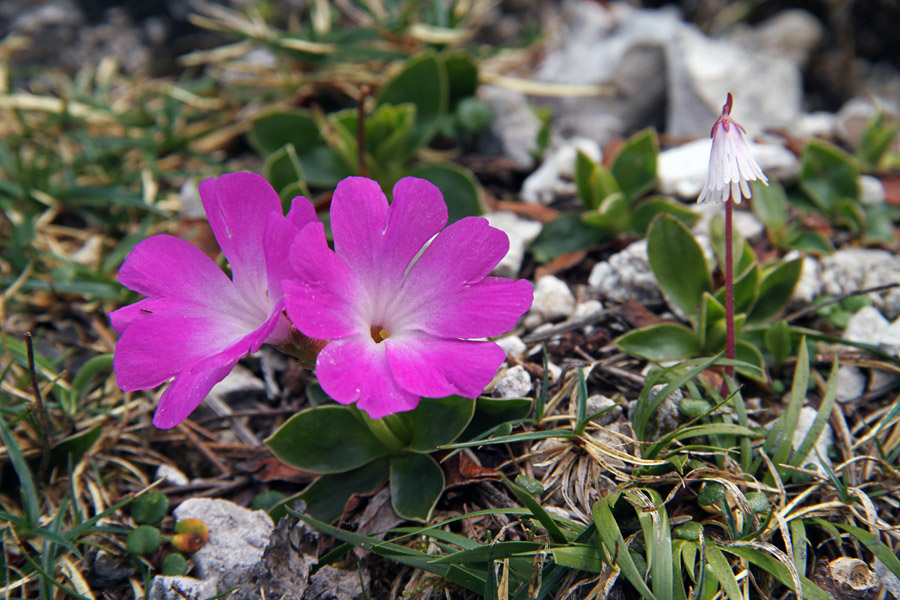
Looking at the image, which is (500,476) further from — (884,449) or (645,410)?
(884,449)

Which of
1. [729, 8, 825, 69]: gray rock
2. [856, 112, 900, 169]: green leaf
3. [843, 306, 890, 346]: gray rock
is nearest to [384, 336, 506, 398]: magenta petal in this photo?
[843, 306, 890, 346]: gray rock

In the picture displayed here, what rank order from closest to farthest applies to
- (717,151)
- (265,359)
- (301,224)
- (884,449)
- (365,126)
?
(301,224), (717,151), (884,449), (265,359), (365,126)

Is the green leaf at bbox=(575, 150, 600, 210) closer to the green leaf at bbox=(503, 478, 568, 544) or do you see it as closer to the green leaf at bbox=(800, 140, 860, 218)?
the green leaf at bbox=(800, 140, 860, 218)

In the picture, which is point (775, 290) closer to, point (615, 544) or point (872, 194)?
point (872, 194)

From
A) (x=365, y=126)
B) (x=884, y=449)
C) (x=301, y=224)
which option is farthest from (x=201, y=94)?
(x=884, y=449)

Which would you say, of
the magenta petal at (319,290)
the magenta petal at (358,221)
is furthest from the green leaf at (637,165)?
the magenta petal at (319,290)

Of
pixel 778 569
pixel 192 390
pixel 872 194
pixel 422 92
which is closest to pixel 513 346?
pixel 778 569
